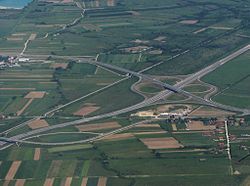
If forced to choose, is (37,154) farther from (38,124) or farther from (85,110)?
(85,110)

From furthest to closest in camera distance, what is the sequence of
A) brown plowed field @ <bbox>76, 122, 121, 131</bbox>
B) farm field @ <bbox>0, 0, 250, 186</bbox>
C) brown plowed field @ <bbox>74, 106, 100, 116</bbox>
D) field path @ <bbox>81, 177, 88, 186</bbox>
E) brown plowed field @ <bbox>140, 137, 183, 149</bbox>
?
brown plowed field @ <bbox>74, 106, 100, 116</bbox> < brown plowed field @ <bbox>76, 122, 121, 131</bbox> < brown plowed field @ <bbox>140, 137, 183, 149</bbox> < farm field @ <bbox>0, 0, 250, 186</bbox> < field path @ <bbox>81, 177, 88, 186</bbox>

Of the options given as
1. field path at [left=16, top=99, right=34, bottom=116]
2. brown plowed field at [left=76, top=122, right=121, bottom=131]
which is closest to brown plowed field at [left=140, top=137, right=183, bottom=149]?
brown plowed field at [left=76, top=122, right=121, bottom=131]

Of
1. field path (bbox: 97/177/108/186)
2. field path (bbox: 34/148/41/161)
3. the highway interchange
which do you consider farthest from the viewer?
the highway interchange

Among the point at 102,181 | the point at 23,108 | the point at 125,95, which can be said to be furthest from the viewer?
the point at 125,95

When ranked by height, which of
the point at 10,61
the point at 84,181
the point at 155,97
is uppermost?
the point at 84,181

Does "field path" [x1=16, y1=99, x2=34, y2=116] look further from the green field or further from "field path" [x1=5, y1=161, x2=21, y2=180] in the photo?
the green field

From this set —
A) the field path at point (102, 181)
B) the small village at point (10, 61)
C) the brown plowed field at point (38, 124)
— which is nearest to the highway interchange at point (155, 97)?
the brown plowed field at point (38, 124)

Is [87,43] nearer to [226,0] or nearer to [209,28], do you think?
[209,28]

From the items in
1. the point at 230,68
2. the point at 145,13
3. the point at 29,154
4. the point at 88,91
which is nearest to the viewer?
the point at 29,154

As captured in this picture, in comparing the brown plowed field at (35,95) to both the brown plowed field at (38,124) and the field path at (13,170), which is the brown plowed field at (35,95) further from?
the field path at (13,170)

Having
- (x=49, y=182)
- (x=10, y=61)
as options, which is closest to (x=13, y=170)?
(x=49, y=182)

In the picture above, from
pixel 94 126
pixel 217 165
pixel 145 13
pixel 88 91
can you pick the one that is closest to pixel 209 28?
pixel 145 13
